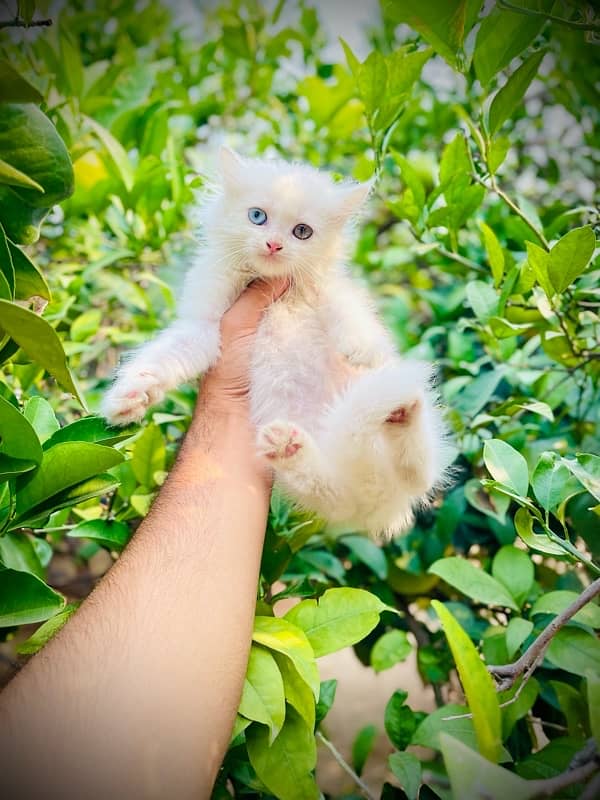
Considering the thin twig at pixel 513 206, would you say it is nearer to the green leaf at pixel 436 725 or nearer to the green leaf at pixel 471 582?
the green leaf at pixel 471 582

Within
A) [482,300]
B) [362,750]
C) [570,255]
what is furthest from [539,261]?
[362,750]

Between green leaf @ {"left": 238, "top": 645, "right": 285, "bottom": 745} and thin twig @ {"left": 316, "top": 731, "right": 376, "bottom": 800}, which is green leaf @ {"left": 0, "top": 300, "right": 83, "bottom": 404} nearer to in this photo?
green leaf @ {"left": 238, "top": 645, "right": 285, "bottom": 745}

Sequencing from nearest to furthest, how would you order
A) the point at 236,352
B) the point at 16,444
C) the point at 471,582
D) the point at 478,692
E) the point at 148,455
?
1. the point at 478,692
2. the point at 16,444
3. the point at 471,582
4. the point at 148,455
5. the point at 236,352

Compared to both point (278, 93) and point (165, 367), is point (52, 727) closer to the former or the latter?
point (165, 367)

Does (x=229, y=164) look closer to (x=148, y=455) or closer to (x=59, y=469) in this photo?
(x=148, y=455)

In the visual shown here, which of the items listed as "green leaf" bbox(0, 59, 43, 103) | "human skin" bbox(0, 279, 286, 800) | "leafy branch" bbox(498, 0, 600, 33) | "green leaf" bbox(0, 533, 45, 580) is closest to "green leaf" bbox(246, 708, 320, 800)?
"human skin" bbox(0, 279, 286, 800)

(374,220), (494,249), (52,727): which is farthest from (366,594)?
(374,220)

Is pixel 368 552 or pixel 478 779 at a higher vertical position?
pixel 478 779
